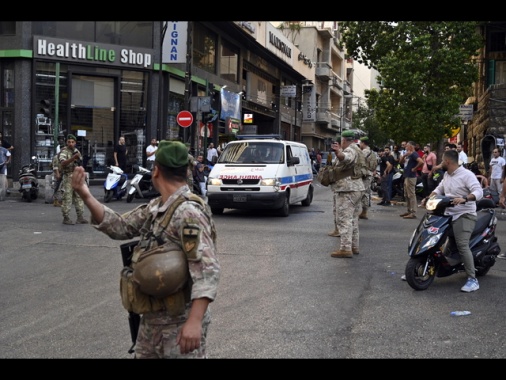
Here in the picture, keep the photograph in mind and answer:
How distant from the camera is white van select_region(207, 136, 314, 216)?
14.3 meters

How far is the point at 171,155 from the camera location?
3408 mm

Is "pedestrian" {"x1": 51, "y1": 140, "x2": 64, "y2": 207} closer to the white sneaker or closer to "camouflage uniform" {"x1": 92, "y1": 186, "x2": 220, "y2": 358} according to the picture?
the white sneaker

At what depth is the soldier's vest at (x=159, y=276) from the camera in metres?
3.19

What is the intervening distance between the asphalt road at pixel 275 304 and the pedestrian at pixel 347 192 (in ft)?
1.05

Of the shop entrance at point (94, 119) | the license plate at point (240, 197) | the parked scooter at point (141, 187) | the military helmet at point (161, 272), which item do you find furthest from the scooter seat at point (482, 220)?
the shop entrance at point (94, 119)

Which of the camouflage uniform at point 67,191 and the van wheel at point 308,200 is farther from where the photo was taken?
the van wheel at point 308,200

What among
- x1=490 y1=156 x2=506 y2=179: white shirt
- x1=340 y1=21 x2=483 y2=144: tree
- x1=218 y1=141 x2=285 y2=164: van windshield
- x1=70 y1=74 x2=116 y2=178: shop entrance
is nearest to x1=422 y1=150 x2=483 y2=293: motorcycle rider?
x1=218 y1=141 x2=285 y2=164: van windshield

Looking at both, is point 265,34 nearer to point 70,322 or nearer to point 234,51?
point 234,51

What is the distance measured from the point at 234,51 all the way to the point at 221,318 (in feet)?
102

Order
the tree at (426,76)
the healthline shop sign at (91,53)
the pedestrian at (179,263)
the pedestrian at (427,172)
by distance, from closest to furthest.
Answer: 1. the pedestrian at (179,263)
2. the pedestrian at (427,172)
3. the healthline shop sign at (91,53)
4. the tree at (426,76)

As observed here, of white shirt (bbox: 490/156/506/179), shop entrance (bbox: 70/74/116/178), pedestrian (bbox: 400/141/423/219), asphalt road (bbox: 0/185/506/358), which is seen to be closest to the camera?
asphalt road (bbox: 0/185/506/358)

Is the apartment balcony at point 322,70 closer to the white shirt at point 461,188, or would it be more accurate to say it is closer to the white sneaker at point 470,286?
the white shirt at point 461,188

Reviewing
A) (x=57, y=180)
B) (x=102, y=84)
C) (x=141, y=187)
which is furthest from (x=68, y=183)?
(x=102, y=84)

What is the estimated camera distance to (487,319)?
628 centimetres
